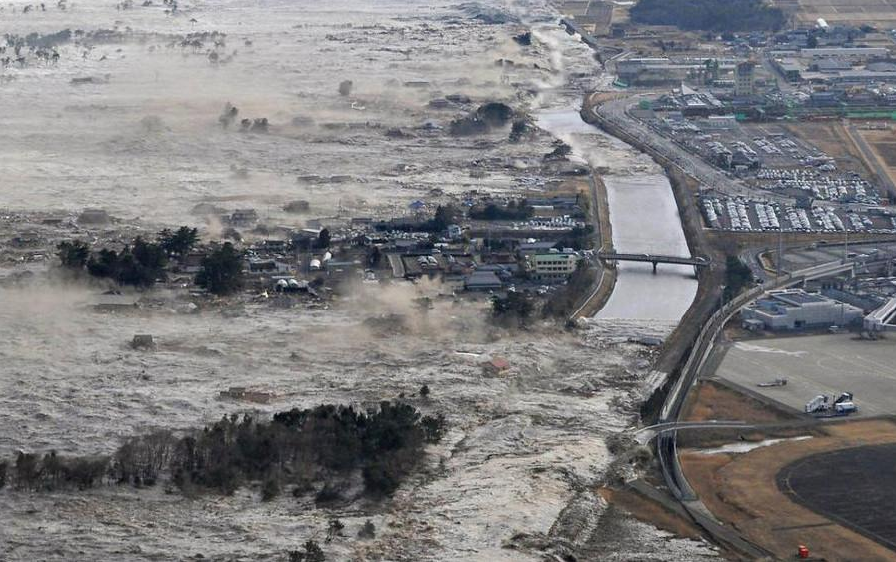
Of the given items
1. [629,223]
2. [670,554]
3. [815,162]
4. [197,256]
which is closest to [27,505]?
[670,554]

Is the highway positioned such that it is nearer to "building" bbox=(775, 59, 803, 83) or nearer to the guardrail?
the guardrail

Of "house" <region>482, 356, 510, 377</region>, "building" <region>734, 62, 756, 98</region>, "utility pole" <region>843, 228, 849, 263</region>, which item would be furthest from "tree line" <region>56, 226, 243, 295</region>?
"building" <region>734, 62, 756, 98</region>

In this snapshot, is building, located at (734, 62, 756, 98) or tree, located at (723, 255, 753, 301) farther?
building, located at (734, 62, 756, 98)

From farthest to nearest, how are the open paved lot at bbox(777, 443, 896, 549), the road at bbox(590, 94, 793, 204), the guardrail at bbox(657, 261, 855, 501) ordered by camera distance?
the road at bbox(590, 94, 793, 204) < the guardrail at bbox(657, 261, 855, 501) < the open paved lot at bbox(777, 443, 896, 549)

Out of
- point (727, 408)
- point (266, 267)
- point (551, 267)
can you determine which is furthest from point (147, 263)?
point (727, 408)

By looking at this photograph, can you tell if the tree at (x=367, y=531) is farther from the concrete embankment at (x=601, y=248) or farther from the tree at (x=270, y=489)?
the concrete embankment at (x=601, y=248)

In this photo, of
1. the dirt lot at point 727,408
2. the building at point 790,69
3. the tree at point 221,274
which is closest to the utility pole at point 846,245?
the dirt lot at point 727,408

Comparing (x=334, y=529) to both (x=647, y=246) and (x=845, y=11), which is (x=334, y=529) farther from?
(x=845, y=11)

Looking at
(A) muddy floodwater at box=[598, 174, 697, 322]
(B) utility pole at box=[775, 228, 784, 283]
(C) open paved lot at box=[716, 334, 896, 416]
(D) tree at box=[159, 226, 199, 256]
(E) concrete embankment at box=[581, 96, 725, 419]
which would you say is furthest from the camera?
(B) utility pole at box=[775, 228, 784, 283]
